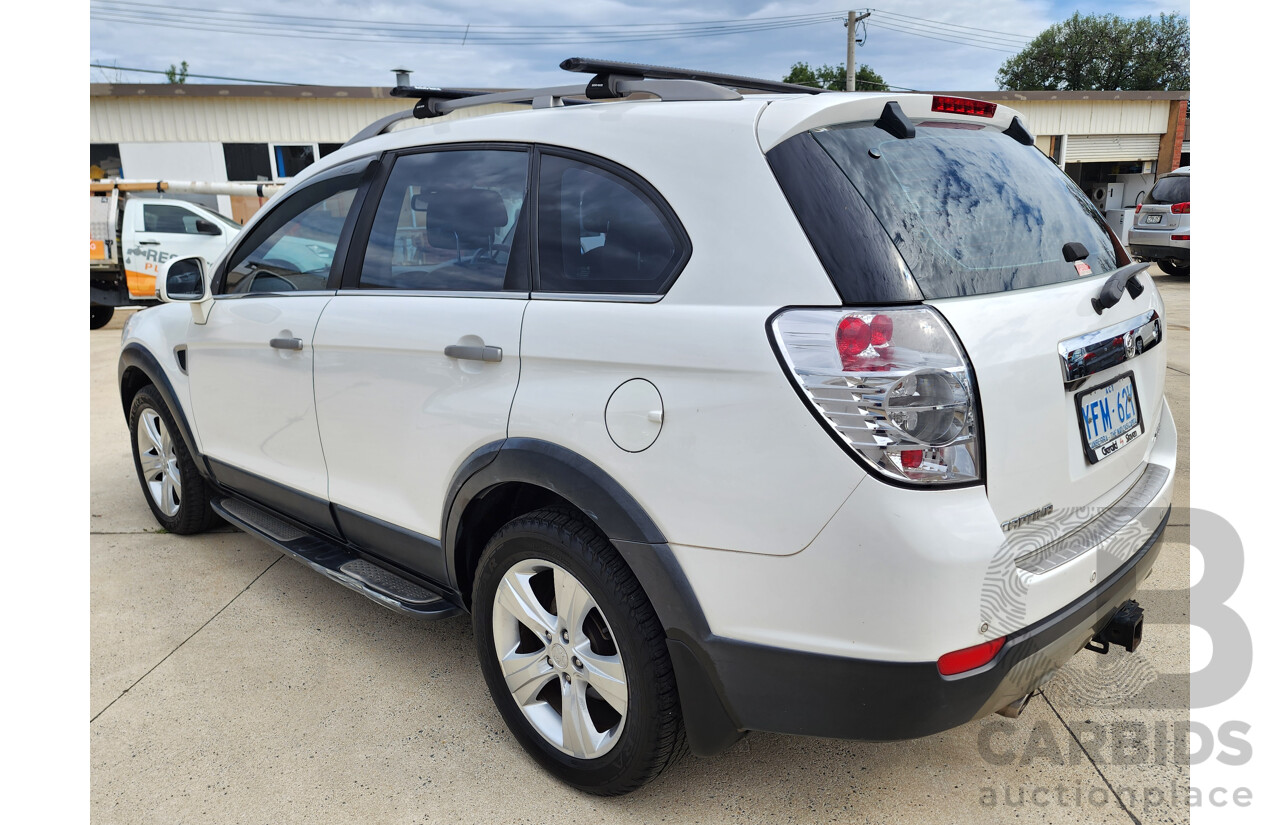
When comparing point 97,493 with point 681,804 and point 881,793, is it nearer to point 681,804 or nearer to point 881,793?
point 681,804

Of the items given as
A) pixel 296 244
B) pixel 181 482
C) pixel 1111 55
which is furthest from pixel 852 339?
pixel 1111 55

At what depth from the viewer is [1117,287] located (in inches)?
81.0

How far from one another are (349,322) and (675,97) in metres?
1.30

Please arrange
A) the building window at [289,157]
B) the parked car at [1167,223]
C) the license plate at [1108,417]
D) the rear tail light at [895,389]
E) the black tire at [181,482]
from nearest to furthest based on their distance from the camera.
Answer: the rear tail light at [895,389]
the license plate at [1108,417]
the black tire at [181,482]
the parked car at [1167,223]
the building window at [289,157]

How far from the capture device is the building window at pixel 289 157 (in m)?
18.3

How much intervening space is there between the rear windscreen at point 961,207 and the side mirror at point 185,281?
2.82 m

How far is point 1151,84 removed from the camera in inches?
1967

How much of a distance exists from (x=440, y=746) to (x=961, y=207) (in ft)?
6.82

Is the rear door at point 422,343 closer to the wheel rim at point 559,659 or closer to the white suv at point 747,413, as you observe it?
the white suv at point 747,413

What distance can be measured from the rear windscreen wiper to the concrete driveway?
1.26 m

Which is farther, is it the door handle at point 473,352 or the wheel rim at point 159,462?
the wheel rim at point 159,462

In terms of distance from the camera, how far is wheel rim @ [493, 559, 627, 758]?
2.10 metres

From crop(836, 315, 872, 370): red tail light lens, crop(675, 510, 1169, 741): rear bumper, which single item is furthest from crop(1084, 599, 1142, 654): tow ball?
crop(836, 315, 872, 370): red tail light lens

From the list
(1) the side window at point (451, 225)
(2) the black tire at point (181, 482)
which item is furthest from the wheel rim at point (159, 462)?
(1) the side window at point (451, 225)
